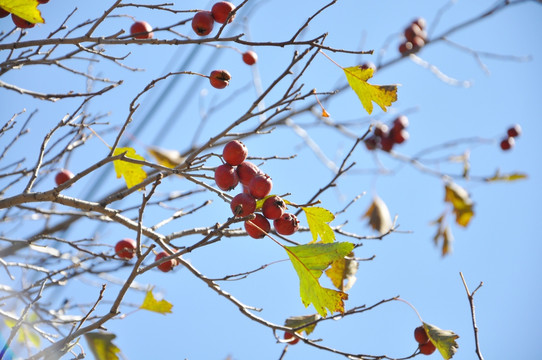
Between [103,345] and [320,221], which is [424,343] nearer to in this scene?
[320,221]

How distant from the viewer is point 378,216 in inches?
123

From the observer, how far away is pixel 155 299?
178cm

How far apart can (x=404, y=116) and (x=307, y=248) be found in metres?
2.63

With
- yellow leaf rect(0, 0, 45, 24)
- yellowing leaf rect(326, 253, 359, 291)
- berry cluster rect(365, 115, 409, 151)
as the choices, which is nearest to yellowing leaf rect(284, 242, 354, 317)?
yellowing leaf rect(326, 253, 359, 291)

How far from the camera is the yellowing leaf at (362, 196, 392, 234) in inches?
→ 118

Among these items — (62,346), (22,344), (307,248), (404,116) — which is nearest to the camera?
(62,346)

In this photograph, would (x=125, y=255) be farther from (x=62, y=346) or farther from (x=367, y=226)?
(x=367, y=226)

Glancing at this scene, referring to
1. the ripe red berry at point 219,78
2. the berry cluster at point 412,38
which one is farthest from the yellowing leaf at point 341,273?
the berry cluster at point 412,38

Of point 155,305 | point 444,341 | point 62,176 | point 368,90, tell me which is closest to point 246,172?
point 368,90

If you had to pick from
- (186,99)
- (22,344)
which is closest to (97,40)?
(186,99)

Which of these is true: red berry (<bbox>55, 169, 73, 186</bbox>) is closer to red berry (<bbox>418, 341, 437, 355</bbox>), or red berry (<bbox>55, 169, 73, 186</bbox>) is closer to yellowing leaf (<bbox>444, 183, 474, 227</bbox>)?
red berry (<bbox>418, 341, 437, 355</bbox>)

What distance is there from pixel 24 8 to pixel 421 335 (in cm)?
197

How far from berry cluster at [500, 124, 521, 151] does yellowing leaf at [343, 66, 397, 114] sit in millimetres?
2879

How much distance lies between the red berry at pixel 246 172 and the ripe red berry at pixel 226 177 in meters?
0.02
